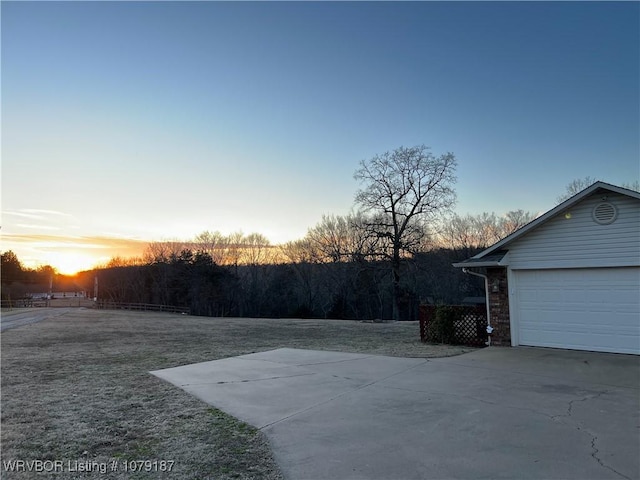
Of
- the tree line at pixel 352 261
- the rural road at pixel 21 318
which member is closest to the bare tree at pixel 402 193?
the tree line at pixel 352 261

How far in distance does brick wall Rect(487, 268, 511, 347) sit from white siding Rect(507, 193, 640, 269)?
458 millimetres

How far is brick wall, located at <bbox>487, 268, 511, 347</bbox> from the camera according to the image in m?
10.6

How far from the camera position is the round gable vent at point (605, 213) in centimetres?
933

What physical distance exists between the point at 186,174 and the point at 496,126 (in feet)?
40.4

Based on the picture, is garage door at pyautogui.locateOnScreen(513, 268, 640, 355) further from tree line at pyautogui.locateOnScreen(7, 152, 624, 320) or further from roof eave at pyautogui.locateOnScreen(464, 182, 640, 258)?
tree line at pyautogui.locateOnScreen(7, 152, 624, 320)

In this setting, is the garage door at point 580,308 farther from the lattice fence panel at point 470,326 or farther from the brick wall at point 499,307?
the lattice fence panel at point 470,326

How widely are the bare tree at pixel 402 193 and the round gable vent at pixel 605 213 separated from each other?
65.5 ft

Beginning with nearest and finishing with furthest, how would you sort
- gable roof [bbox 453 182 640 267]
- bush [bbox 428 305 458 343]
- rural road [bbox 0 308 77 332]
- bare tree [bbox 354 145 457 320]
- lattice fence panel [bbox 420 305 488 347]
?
gable roof [bbox 453 182 640 267] → lattice fence panel [bbox 420 305 488 347] → bush [bbox 428 305 458 343] → rural road [bbox 0 308 77 332] → bare tree [bbox 354 145 457 320]

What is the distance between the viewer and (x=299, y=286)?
4288 centimetres

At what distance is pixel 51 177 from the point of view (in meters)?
12.9

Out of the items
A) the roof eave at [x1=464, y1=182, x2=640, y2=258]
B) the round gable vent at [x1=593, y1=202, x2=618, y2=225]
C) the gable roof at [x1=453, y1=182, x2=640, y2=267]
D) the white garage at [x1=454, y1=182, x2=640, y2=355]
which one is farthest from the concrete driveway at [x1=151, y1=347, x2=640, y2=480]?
the roof eave at [x1=464, y1=182, x2=640, y2=258]

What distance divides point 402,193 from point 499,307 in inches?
820

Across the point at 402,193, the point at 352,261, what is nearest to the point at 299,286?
the point at 352,261

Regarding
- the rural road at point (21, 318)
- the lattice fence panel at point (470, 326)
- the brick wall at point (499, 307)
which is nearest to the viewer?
the brick wall at point (499, 307)
